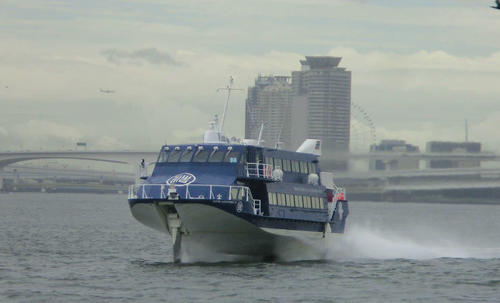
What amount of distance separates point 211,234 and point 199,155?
10.3ft

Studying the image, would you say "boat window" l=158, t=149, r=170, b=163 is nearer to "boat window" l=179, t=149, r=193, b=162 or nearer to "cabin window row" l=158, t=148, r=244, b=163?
"cabin window row" l=158, t=148, r=244, b=163

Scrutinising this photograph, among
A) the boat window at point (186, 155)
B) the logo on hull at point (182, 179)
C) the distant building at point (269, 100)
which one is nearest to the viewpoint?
the logo on hull at point (182, 179)

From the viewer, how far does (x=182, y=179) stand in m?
38.5

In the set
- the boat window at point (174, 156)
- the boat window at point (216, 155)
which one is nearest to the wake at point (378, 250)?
the boat window at point (216, 155)

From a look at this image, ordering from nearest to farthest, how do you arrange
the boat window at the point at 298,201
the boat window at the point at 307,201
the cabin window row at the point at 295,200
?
the cabin window row at the point at 295,200 → the boat window at the point at 298,201 → the boat window at the point at 307,201

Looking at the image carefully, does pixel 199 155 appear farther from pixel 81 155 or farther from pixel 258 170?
pixel 81 155

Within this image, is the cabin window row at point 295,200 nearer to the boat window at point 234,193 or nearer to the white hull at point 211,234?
the white hull at point 211,234

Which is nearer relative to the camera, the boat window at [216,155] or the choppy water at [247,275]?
the choppy water at [247,275]

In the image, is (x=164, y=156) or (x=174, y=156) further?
(x=164, y=156)

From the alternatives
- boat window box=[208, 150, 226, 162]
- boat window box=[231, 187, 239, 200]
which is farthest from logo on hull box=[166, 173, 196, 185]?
boat window box=[231, 187, 239, 200]

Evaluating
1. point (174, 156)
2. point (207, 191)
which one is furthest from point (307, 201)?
point (207, 191)

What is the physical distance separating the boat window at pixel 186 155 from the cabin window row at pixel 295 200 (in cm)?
340

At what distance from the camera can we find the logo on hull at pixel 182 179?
126ft

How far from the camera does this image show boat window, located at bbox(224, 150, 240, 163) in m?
38.9
